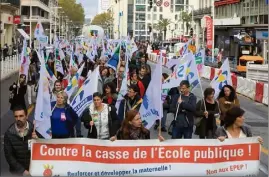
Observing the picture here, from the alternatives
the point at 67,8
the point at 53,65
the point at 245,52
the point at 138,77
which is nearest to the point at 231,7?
the point at 67,8

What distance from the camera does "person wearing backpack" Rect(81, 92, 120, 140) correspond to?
7.88 metres

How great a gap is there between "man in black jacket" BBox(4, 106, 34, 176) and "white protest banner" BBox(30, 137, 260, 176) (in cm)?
27

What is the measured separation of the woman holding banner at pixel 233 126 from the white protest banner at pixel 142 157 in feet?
0.21

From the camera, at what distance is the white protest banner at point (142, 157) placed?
6.52 metres

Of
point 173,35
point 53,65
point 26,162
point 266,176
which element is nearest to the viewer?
point 26,162

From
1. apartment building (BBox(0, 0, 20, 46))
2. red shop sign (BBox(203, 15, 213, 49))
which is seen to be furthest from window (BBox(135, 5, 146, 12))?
red shop sign (BBox(203, 15, 213, 49))

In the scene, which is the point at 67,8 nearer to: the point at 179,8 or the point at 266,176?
the point at 179,8

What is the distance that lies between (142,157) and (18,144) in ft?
4.89

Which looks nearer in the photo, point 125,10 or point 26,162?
point 26,162

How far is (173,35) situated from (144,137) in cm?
12271

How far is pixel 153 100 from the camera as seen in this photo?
812 centimetres

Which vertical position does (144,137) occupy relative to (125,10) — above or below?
below

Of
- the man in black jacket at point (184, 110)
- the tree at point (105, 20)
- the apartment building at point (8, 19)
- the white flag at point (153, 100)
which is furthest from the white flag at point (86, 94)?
the tree at point (105, 20)

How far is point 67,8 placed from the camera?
78500mm
